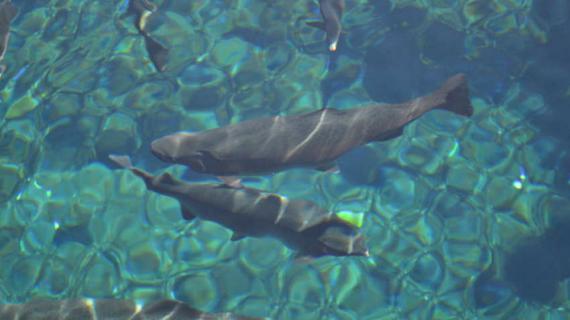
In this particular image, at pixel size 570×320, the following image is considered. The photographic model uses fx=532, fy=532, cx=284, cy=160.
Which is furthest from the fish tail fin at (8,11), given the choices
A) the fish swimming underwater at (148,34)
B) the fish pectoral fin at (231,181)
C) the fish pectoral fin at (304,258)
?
the fish pectoral fin at (304,258)

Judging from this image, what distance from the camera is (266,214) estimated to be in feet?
19.7

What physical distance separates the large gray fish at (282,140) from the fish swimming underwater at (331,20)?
200 cm

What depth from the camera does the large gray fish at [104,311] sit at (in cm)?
500

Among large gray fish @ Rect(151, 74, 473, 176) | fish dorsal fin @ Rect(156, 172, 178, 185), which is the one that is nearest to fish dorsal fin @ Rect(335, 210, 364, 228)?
large gray fish @ Rect(151, 74, 473, 176)

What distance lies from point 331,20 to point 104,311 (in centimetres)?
523

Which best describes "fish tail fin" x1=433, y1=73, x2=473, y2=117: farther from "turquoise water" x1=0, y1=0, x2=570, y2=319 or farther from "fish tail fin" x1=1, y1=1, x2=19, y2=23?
"fish tail fin" x1=1, y1=1, x2=19, y2=23

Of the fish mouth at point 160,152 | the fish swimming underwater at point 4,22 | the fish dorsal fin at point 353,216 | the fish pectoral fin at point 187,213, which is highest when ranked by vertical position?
the fish swimming underwater at point 4,22

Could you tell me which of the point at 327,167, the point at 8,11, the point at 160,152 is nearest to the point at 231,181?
the point at 160,152

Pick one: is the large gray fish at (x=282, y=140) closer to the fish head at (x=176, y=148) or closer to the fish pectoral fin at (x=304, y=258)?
the fish head at (x=176, y=148)

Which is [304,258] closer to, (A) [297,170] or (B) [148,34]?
(A) [297,170]

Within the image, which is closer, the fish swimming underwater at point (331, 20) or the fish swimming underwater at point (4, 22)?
the fish swimming underwater at point (4, 22)

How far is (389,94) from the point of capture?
8.59 m

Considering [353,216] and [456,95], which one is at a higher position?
[456,95]

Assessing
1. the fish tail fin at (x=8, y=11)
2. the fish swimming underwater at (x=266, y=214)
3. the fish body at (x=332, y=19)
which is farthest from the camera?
the fish body at (x=332, y=19)
